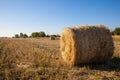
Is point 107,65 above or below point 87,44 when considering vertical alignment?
below

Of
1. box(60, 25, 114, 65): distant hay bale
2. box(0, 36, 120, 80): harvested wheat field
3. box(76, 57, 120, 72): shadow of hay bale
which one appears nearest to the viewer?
box(0, 36, 120, 80): harvested wheat field

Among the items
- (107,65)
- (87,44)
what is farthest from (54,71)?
(107,65)

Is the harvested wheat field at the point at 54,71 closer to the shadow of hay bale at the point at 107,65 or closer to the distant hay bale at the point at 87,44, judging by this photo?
the shadow of hay bale at the point at 107,65

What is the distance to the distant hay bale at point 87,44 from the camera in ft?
32.8

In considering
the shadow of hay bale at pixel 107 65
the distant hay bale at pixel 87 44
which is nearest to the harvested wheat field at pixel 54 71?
the shadow of hay bale at pixel 107 65

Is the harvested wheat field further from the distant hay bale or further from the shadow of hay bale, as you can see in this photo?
the distant hay bale

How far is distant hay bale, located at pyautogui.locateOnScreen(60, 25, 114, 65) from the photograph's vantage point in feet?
32.8

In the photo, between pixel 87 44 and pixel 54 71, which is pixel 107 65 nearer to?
pixel 87 44

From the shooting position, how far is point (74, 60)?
10.0 m

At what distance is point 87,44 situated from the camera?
10062 mm

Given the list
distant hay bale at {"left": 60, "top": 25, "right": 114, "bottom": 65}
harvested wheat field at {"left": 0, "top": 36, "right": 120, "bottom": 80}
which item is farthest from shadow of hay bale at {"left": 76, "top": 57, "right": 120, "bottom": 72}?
distant hay bale at {"left": 60, "top": 25, "right": 114, "bottom": 65}

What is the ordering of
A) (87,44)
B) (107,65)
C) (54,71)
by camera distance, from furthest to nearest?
(107,65) → (87,44) → (54,71)

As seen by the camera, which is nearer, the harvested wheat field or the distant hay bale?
the harvested wheat field

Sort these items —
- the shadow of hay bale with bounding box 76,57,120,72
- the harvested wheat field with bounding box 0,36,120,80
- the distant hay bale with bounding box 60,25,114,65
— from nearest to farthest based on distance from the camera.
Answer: the harvested wheat field with bounding box 0,36,120,80
the shadow of hay bale with bounding box 76,57,120,72
the distant hay bale with bounding box 60,25,114,65
